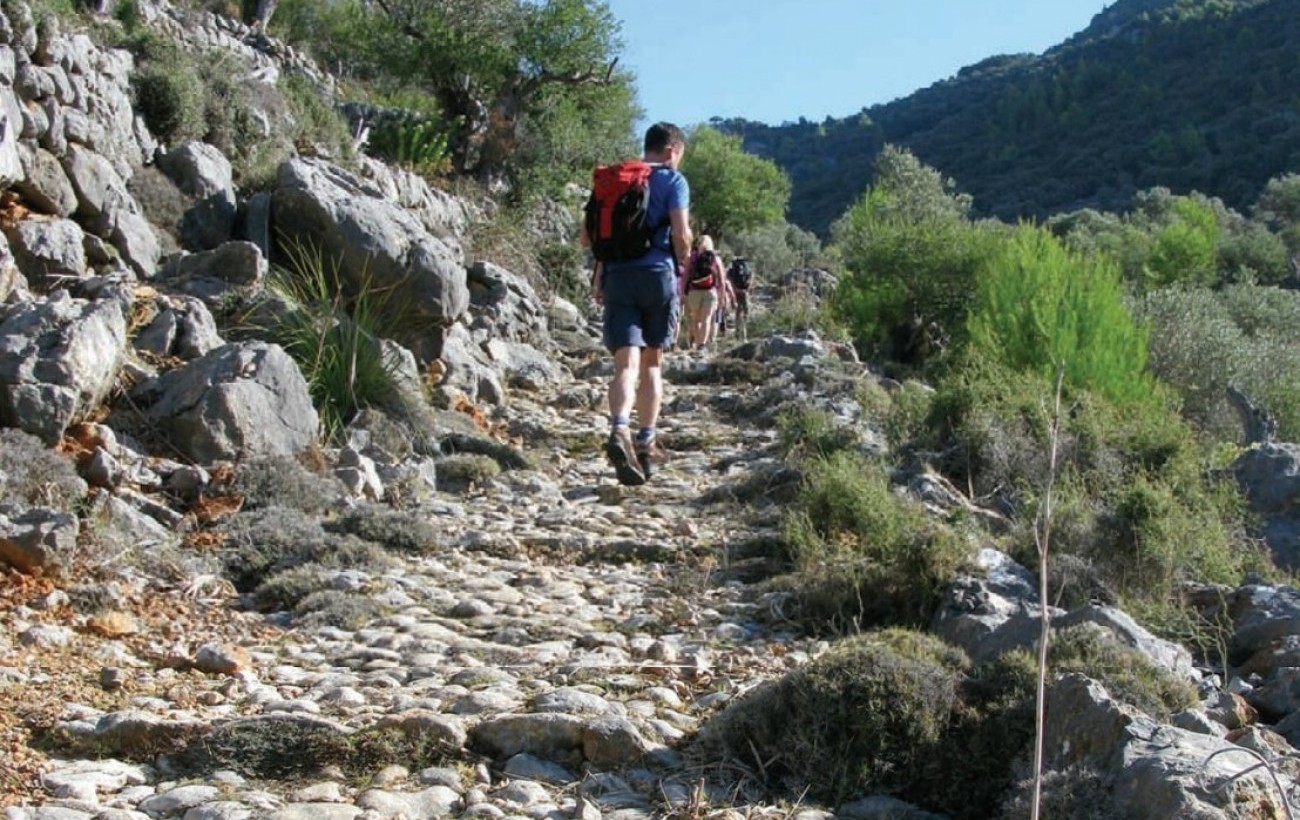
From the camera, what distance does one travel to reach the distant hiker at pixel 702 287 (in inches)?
563

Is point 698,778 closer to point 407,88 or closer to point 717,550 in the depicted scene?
point 717,550

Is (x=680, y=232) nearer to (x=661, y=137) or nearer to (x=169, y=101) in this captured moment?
(x=661, y=137)

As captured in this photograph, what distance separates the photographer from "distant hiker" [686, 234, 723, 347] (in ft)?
47.0

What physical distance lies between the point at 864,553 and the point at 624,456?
6.79 ft

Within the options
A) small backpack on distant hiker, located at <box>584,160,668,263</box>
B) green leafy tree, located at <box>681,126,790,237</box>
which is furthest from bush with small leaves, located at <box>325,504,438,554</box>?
green leafy tree, located at <box>681,126,790,237</box>

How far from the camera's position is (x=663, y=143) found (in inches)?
309

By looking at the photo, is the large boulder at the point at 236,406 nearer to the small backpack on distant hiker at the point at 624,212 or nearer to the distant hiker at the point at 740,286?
the small backpack on distant hiker at the point at 624,212

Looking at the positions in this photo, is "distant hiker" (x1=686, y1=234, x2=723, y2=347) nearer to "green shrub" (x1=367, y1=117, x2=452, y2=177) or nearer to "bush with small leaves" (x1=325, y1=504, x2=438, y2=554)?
"green shrub" (x1=367, y1=117, x2=452, y2=177)

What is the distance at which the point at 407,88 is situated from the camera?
83.6 ft

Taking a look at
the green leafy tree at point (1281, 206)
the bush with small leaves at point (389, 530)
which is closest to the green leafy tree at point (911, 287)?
the bush with small leaves at point (389, 530)

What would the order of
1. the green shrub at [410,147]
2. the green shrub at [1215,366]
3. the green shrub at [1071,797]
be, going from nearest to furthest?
the green shrub at [1071,797] → the green shrub at [1215,366] → the green shrub at [410,147]

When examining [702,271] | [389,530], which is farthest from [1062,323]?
[389,530]

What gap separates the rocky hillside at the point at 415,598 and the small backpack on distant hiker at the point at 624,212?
1576 millimetres

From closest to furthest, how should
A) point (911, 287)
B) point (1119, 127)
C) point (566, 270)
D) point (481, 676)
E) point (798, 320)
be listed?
point (481, 676)
point (911, 287)
point (798, 320)
point (566, 270)
point (1119, 127)
